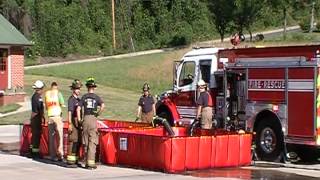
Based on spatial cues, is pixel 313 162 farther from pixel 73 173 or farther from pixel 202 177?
pixel 73 173

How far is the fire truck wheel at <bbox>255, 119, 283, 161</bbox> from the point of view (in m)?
15.8

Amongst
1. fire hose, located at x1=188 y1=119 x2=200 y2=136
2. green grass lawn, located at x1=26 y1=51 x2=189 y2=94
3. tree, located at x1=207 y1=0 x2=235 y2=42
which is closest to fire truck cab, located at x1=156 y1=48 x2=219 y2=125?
fire hose, located at x1=188 y1=119 x2=200 y2=136

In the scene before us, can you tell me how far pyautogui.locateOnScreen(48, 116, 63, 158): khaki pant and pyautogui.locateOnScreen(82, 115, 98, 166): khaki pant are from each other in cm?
148

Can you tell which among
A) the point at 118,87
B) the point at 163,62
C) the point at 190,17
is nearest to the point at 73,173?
the point at 118,87

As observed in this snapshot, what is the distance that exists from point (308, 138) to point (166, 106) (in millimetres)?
5340

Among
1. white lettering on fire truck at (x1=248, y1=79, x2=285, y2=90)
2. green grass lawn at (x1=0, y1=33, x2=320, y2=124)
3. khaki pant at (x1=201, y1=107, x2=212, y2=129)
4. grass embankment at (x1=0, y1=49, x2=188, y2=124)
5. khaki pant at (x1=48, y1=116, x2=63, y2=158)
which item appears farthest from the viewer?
green grass lawn at (x1=0, y1=33, x2=320, y2=124)

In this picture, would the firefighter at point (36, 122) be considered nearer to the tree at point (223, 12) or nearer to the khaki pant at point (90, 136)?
the khaki pant at point (90, 136)

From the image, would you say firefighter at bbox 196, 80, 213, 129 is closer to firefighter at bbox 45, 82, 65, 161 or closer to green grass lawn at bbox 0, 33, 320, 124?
firefighter at bbox 45, 82, 65, 161

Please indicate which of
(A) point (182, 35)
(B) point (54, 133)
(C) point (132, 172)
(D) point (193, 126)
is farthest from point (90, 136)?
(A) point (182, 35)

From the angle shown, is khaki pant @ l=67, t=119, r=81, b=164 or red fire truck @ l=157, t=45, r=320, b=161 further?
red fire truck @ l=157, t=45, r=320, b=161

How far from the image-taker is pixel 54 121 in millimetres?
15242

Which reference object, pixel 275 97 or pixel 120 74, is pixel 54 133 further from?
pixel 120 74

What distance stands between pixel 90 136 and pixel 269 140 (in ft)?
15.2

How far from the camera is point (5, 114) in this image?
3081cm
